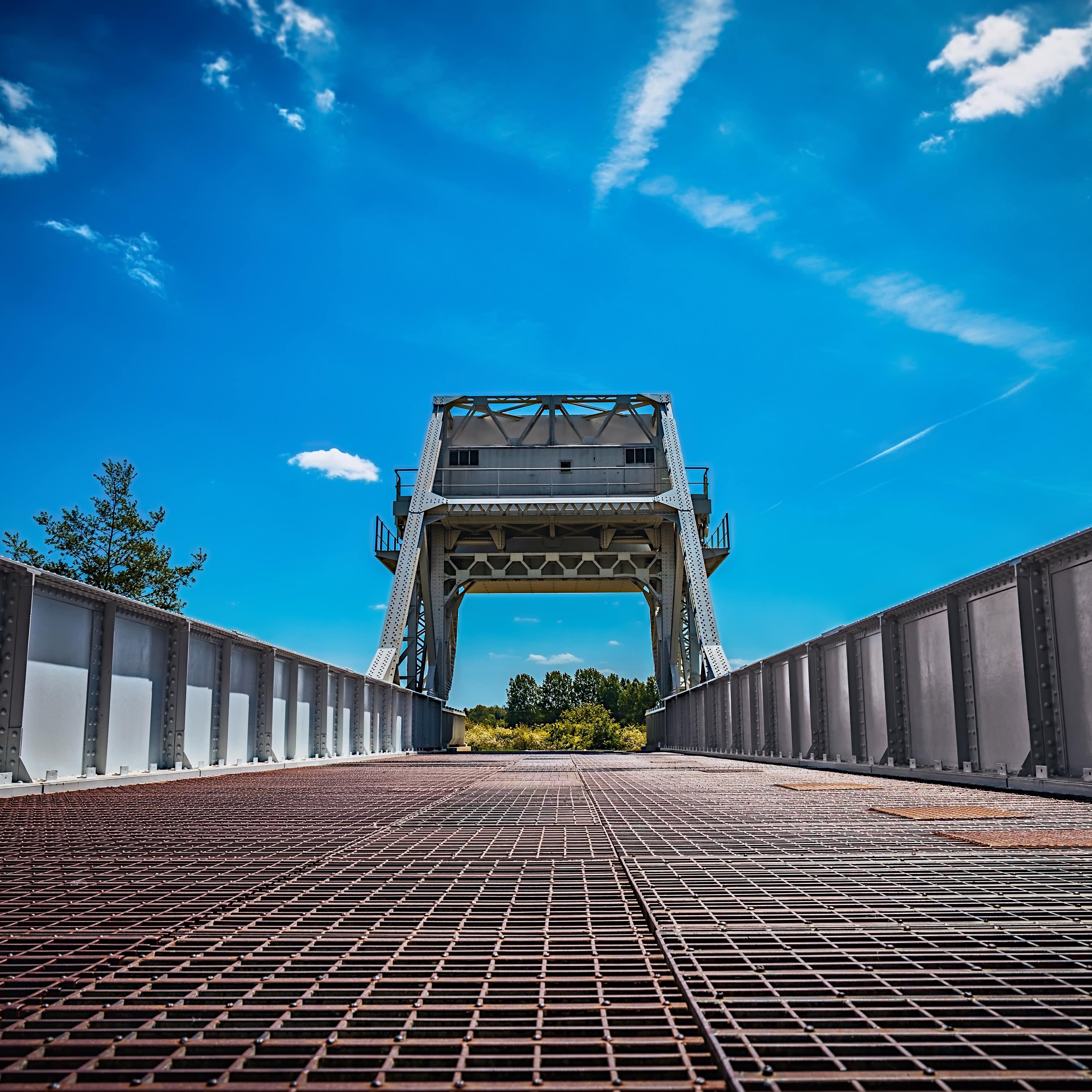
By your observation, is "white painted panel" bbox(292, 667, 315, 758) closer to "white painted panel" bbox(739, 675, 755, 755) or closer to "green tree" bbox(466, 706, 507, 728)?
"white painted panel" bbox(739, 675, 755, 755)

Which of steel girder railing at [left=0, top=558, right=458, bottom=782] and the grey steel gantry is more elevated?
the grey steel gantry

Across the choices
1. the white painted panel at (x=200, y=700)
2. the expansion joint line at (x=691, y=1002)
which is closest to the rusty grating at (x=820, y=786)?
the expansion joint line at (x=691, y=1002)

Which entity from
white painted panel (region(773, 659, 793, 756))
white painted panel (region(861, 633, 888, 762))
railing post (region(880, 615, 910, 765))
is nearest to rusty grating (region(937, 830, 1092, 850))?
railing post (region(880, 615, 910, 765))

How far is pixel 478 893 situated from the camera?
3695 millimetres

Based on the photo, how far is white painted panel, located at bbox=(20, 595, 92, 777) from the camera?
833 cm

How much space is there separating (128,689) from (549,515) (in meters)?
25.1

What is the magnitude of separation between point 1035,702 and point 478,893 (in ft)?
21.7

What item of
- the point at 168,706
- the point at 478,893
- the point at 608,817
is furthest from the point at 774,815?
the point at 168,706

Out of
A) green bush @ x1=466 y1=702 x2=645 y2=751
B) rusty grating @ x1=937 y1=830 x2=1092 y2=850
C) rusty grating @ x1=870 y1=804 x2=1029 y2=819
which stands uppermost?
rusty grating @ x1=937 y1=830 x2=1092 y2=850

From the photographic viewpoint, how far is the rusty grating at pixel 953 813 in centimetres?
639

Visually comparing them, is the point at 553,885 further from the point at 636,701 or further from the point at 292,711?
the point at 636,701

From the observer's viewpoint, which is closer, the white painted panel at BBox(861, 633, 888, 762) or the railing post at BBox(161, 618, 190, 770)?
the railing post at BBox(161, 618, 190, 770)

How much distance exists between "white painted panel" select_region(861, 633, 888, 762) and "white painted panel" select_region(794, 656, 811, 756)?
280cm

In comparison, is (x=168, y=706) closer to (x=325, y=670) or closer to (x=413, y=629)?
(x=325, y=670)
